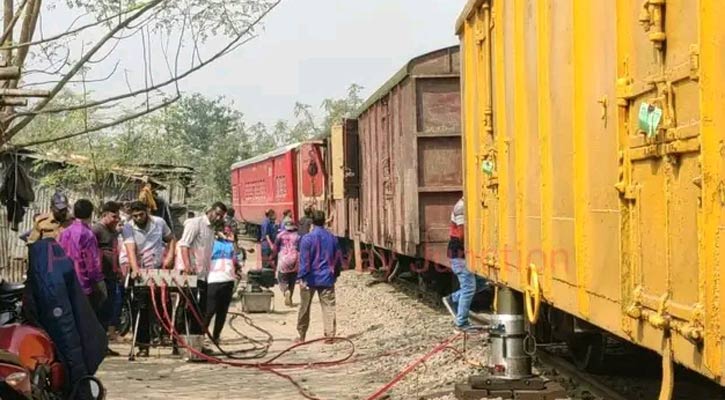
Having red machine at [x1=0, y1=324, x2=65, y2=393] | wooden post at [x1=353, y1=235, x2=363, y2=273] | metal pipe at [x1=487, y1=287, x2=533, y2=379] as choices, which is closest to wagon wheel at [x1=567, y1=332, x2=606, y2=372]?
metal pipe at [x1=487, y1=287, x2=533, y2=379]

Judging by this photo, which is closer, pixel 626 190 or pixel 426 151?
pixel 626 190

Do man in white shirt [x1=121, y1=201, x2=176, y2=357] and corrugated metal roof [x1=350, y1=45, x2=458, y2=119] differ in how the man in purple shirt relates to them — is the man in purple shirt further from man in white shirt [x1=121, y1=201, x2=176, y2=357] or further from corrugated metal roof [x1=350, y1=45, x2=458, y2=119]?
corrugated metal roof [x1=350, y1=45, x2=458, y2=119]

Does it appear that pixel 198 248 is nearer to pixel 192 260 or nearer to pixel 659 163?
pixel 192 260

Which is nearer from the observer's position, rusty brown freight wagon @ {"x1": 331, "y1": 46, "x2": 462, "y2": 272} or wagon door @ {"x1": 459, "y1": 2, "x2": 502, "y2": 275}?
wagon door @ {"x1": 459, "y1": 2, "x2": 502, "y2": 275}

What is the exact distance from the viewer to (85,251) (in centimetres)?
1101

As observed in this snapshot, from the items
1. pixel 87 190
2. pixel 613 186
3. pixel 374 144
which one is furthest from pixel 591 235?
pixel 87 190

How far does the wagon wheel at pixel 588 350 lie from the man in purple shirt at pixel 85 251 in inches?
183

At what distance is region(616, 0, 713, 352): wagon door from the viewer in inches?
152

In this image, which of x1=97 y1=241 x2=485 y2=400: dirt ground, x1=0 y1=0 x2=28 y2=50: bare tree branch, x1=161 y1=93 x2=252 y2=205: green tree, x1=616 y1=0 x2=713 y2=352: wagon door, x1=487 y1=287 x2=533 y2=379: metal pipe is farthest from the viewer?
x1=161 y1=93 x2=252 y2=205: green tree

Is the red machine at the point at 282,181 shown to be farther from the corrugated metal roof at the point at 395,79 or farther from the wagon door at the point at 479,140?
the wagon door at the point at 479,140

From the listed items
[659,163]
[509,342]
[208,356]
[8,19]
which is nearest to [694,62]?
[659,163]

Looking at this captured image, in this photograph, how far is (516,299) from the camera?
28.3ft

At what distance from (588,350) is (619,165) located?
15.7 feet

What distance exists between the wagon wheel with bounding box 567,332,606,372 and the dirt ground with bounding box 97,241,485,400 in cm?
95
